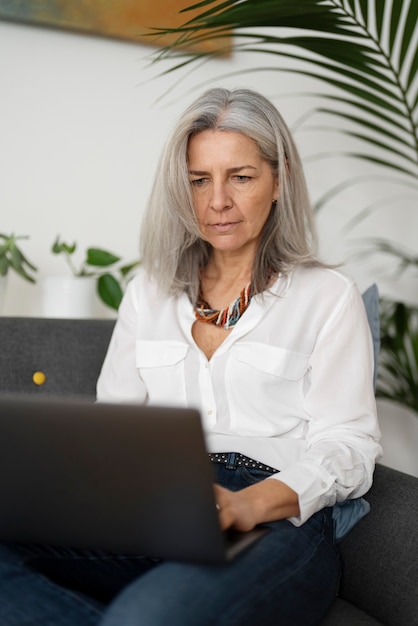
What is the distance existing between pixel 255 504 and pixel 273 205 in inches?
23.9

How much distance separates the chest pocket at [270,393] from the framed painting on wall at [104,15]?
87 cm

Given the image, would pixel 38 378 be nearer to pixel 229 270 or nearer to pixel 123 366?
pixel 123 366

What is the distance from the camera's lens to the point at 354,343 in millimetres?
1291

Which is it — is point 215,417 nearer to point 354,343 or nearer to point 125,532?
point 354,343

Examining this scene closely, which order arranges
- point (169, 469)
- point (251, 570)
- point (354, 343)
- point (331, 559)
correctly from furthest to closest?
point (354, 343) → point (331, 559) → point (251, 570) → point (169, 469)

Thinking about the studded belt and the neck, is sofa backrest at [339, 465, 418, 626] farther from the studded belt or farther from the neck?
the neck

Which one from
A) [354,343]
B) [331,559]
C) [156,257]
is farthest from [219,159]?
[331,559]

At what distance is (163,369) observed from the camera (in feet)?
4.73

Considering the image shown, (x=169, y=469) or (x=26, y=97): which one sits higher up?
(x=26, y=97)

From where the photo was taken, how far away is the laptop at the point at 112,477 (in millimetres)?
850

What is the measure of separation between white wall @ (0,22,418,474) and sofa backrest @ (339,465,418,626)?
100 cm

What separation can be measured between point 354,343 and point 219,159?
399 millimetres

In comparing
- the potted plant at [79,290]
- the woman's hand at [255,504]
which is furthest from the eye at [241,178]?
the woman's hand at [255,504]

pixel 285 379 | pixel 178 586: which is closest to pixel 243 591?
pixel 178 586
